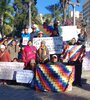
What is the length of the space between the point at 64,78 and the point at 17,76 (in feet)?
5.75

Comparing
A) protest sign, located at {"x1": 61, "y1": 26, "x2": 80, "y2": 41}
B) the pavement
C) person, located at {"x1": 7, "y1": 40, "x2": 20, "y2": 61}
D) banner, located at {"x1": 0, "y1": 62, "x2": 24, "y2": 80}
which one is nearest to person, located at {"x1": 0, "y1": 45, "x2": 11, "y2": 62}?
banner, located at {"x1": 0, "y1": 62, "x2": 24, "y2": 80}

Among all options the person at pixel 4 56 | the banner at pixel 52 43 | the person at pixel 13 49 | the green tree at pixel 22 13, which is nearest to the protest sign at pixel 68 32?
the banner at pixel 52 43

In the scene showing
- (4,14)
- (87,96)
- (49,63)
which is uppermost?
(4,14)

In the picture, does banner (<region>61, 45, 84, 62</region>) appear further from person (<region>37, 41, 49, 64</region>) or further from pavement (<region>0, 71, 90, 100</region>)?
pavement (<region>0, 71, 90, 100</region>)

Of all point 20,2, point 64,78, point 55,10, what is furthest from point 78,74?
point 55,10

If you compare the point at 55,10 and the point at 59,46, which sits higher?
the point at 55,10

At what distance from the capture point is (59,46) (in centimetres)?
1513

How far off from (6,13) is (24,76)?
46.0m

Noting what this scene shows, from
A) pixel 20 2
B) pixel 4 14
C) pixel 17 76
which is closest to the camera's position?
pixel 17 76

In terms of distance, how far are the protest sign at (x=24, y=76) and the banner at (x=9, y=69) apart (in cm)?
31

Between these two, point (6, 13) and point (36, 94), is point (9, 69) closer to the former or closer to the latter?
point (36, 94)

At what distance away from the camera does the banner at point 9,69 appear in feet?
45.4

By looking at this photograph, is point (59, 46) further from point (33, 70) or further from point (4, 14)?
point (4, 14)

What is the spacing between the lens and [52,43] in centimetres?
1517
